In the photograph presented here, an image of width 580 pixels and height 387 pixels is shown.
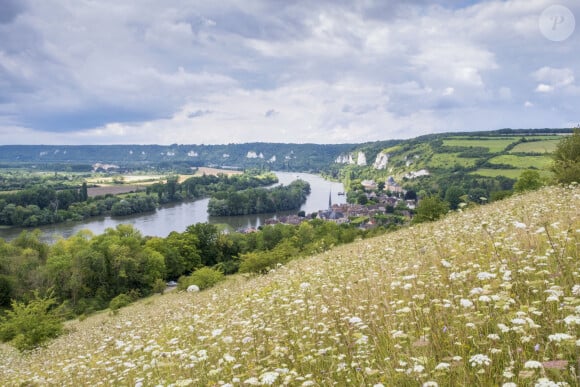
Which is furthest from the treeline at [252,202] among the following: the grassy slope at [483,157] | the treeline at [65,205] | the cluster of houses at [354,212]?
the grassy slope at [483,157]

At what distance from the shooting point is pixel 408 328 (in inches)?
157

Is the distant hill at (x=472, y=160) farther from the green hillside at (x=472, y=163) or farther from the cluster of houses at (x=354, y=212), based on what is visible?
the cluster of houses at (x=354, y=212)

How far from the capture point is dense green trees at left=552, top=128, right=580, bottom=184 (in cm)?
1905

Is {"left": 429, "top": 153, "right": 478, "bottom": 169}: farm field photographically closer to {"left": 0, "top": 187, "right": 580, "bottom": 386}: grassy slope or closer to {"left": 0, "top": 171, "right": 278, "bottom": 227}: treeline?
{"left": 0, "top": 171, "right": 278, "bottom": 227}: treeline

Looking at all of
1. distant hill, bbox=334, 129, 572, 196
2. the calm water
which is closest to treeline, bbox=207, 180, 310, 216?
the calm water

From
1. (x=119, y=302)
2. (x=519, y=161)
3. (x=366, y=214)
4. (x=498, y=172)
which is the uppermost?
(x=519, y=161)

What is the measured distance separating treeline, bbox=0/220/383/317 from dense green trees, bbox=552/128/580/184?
51.9ft

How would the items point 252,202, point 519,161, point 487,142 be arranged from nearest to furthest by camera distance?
point 519,161, point 252,202, point 487,142

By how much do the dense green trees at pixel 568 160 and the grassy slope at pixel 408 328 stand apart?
1386cm

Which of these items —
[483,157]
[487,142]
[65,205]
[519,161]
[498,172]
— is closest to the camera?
[498,172]

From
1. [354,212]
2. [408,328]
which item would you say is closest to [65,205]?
[354,212]

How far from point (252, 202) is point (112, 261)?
241 feet

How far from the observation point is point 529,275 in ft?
14.1

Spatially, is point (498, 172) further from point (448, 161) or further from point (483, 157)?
point (448, 161)
